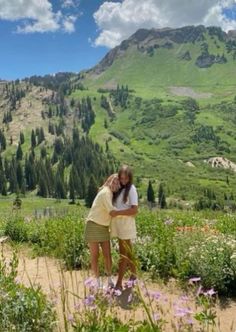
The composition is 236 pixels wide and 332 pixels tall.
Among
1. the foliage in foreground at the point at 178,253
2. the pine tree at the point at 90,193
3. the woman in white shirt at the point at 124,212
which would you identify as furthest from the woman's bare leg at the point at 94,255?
the pine tree at the point at 90,193

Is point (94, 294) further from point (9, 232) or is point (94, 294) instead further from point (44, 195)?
point (44, 195)

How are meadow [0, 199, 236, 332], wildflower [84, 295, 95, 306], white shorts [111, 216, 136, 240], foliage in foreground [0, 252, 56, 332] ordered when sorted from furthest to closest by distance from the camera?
white shorts [111, 216, 136, 240] → foliage in foreground [0, 252, 56, 332] → meadow [0, 199, 236, 332] → wildflower [84, 295, 95, 306]

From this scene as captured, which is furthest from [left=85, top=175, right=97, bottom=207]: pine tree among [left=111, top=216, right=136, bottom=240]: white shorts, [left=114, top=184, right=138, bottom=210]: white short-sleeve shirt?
[left=114, top=184, right=138, bottom=210]: white short-sleeve shirt

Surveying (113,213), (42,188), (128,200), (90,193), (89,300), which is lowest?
(90,193)

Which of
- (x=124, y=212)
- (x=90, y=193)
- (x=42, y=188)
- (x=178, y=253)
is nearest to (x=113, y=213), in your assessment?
(x=124, y=212)

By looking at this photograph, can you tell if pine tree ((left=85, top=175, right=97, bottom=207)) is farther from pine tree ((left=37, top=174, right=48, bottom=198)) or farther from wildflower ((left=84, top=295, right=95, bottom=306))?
wildflower ((left=84, top=295, right=95, bottom=306))

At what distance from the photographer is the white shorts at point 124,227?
10.2 m

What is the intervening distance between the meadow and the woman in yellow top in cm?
43

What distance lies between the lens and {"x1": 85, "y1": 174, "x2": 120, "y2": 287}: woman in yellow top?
32.9 ft

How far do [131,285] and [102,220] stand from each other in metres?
5.06

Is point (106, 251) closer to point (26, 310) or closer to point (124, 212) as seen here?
point (124, 212)

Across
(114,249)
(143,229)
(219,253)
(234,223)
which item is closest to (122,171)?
(219,253)

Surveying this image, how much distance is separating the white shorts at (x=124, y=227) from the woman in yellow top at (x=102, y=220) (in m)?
0.22

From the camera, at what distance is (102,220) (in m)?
10.3
